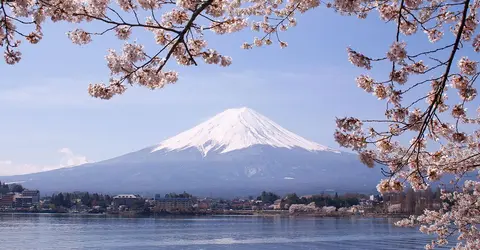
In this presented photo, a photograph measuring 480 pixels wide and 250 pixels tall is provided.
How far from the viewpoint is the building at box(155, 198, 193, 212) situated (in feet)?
122

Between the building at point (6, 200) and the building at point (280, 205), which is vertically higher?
the building at point (6, 200)

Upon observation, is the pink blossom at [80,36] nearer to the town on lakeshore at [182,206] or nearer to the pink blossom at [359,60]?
the pink blossom at [359,60]

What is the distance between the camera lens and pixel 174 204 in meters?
39.8

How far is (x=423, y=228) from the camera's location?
4656mm

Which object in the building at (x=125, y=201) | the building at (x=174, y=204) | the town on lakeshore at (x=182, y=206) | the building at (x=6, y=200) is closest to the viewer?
the town on lakeshore at (x=182, y=206)

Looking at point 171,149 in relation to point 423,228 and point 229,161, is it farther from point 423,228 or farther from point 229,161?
point 423,228

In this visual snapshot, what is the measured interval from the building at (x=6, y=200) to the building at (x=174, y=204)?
29.6 ft

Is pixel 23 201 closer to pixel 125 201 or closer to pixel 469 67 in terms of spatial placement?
pixel 125 201

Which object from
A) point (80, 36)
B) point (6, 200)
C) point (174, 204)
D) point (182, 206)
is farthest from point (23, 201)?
point (80, 36)

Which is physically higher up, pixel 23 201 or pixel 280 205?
pixel 23 201

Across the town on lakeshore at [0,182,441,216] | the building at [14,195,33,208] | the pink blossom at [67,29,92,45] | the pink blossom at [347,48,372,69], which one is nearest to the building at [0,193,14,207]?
the town on lakeshore at [0,182,441,216]

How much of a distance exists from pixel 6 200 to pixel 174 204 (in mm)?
10470

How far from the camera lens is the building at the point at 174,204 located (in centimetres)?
3719

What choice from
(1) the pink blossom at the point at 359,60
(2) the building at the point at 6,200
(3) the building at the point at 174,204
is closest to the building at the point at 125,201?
(3) the building at the point at 174,204
